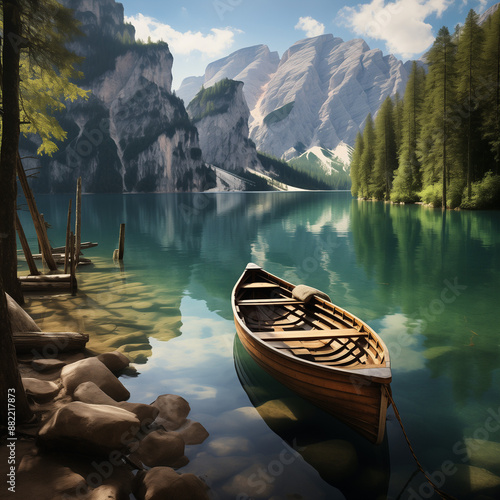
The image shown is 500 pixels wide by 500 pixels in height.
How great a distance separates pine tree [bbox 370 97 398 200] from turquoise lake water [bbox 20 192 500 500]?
5423 centimetres

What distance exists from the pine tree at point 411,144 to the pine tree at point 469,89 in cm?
1347

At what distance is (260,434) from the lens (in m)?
6.20

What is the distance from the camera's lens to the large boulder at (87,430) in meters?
4.89

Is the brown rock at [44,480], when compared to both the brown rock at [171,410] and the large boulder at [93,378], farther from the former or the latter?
the large boulder at [93,378]

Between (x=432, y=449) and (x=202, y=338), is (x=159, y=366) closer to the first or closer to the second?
(x=202, y=338)

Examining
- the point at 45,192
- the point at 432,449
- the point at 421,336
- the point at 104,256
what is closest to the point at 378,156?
the point at 104,256

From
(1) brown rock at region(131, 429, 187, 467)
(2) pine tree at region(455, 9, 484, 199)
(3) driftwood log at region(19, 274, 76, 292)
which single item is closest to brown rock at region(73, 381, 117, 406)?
(1) brown rock at region(131, 429, 187, 467)

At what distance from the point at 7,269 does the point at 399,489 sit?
35.1 ft

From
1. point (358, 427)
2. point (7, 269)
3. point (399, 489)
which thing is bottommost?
point (399, 489)

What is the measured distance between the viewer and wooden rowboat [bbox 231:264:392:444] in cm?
545

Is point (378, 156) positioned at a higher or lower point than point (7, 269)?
higher

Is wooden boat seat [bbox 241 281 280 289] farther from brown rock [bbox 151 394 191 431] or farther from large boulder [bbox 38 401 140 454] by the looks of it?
large boulder [bbox 38 401 140 454]

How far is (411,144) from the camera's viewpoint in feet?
205

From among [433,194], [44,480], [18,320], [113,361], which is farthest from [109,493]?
[433,194]
